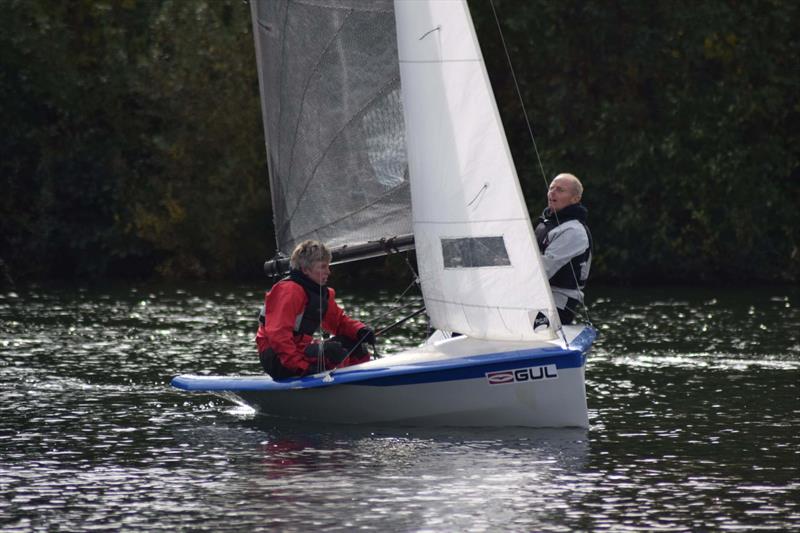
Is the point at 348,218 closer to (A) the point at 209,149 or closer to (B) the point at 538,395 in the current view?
(B) the point at 538,395

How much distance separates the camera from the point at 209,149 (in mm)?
43969

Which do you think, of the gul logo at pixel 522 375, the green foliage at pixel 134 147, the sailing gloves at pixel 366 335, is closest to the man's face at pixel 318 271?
the sailing gloves at pixel 366 335

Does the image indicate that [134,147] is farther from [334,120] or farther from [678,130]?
[334,120]

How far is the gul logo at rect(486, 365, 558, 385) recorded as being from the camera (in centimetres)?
1445

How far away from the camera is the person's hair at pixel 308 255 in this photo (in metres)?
15.1

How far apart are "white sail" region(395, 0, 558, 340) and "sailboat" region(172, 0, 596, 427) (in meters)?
0.01

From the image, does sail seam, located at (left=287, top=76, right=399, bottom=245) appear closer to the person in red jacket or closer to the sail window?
the person in red jacket

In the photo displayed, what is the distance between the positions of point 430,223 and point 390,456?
90.6 inches

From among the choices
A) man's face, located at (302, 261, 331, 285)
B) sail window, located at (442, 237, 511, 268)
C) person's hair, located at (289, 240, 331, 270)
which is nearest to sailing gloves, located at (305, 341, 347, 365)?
man's face, located at (302, 261, 331, 285)

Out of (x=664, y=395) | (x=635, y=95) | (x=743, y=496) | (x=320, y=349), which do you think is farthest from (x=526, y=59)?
(x=743, y=496)

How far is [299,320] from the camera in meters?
15.2

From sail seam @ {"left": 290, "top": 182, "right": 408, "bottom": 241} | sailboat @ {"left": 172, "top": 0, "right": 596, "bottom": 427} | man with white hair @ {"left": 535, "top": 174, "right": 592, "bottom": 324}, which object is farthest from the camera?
sail seam @ {"left": 290, "top": 182, "right": 408, "bottom": 241}

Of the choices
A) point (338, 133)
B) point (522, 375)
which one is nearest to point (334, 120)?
point (338, 133)

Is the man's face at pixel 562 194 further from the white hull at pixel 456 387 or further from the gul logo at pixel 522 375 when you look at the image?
the gul logo at pixel 522 375
